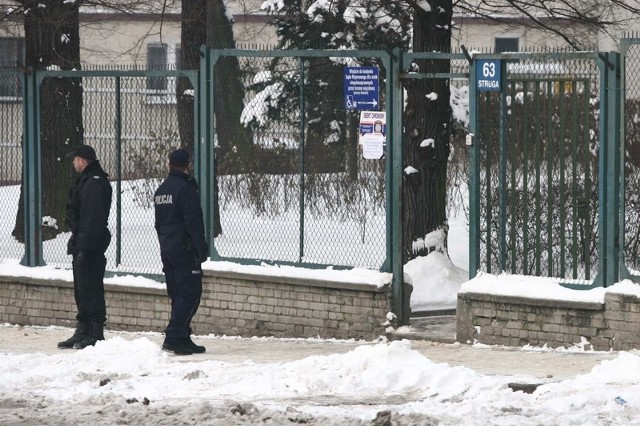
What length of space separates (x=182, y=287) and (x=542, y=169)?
3.14 meters

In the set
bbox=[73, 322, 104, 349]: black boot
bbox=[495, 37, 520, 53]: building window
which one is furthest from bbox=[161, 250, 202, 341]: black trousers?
bbox=[495, 37, 520, 53]: building window

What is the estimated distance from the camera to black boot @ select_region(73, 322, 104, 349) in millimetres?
13227

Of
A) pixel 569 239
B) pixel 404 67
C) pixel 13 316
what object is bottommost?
pixel 13 316

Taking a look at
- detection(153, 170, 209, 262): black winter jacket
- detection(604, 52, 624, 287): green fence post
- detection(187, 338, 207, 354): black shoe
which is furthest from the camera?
A: detection(187, 338, 207, 354): black shoe

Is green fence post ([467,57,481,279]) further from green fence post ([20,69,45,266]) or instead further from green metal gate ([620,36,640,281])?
green fence post ([20,69,45,266])

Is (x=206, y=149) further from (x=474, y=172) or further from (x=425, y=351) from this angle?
(x=425, y=351)

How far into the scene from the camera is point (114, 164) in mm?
15320

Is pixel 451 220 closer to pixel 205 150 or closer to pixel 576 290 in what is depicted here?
pixel 205 150

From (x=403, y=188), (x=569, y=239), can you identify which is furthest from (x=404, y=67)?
(x=569, y=239)

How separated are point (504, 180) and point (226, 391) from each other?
3615mm

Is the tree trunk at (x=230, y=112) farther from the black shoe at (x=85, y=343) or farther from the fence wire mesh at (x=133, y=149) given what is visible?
the black shoe at (x=85, y=343)

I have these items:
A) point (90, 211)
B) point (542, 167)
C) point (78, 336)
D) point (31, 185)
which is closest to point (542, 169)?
point (542, 167)

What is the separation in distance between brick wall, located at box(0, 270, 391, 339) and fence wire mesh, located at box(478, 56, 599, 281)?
1.25m

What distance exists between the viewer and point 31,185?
16.0 meters
